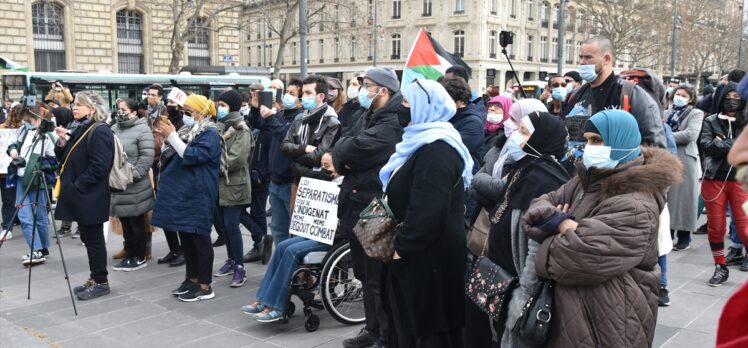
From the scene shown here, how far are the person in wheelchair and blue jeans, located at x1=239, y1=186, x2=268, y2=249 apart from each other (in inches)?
99.4

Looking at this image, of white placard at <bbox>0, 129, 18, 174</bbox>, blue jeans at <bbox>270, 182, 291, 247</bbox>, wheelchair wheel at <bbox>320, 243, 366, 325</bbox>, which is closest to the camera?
wheelchair wheel at <bbox>320, 243, 366, 325</bbox>

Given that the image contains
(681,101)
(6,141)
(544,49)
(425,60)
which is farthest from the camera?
(544,49)

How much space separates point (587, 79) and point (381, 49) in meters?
55.9

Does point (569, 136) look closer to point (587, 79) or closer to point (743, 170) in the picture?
point (587, 79)

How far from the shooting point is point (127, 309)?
6.24 m

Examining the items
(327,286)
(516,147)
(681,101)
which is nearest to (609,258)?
(516,147)

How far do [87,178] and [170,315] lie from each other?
1.59 meters

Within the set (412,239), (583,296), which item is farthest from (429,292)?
(583,296)

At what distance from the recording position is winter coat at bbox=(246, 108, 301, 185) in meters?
7.06

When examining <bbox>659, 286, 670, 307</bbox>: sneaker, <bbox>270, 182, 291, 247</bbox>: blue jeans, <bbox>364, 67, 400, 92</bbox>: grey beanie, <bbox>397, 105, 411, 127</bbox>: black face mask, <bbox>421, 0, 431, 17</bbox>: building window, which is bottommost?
<bbox>659, 286, 670, 307</bbox>: sneaker

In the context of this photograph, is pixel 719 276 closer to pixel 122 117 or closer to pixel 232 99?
pixel 232 99

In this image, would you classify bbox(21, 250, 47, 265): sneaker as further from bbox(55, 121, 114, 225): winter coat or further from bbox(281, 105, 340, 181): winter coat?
bbox(281, 105, 340, 181): winter coat

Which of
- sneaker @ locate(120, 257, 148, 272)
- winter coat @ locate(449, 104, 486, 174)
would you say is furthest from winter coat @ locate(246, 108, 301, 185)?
winter coat @ locate(449, 104, 486, 174)

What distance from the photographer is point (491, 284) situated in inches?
138
